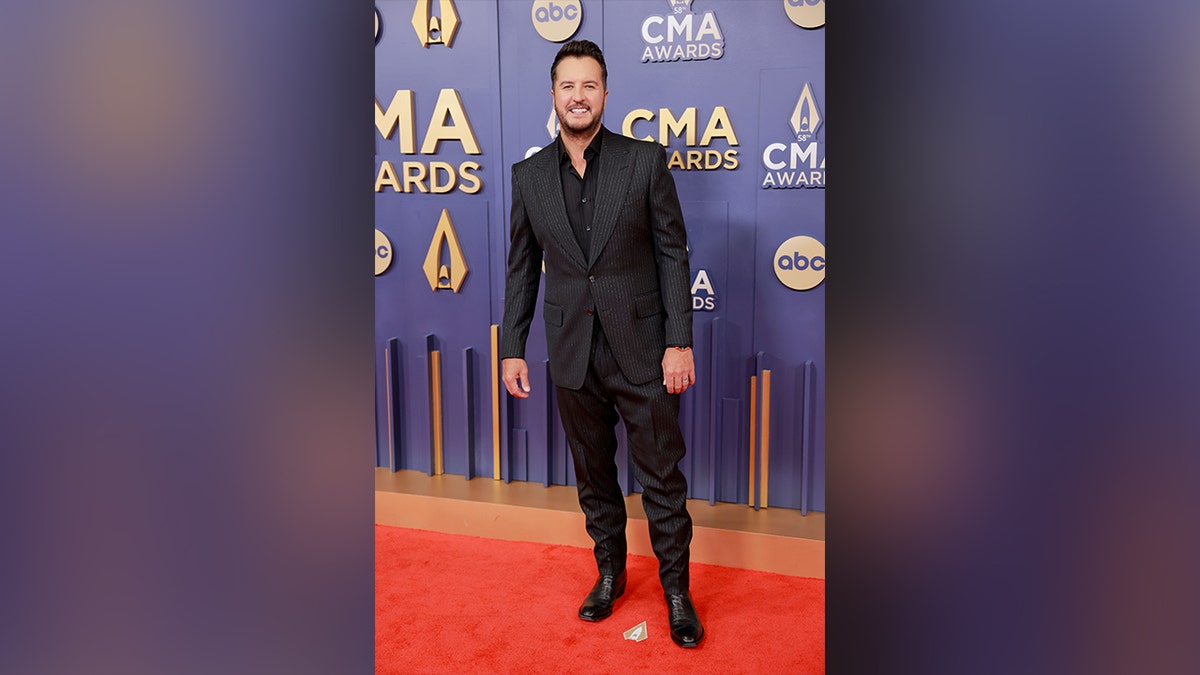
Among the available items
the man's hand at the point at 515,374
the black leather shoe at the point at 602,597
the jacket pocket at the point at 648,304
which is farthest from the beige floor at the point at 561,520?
the jacket pocket at the point at 648,304

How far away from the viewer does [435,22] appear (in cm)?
354

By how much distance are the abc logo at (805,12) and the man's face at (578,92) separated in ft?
2.98

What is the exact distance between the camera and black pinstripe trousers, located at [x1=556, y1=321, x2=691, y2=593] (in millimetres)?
2639

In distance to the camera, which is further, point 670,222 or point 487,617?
point 487,617

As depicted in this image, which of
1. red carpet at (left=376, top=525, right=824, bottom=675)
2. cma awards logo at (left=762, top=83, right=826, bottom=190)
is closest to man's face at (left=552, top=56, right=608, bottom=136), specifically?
cma awards logo at (left=762, top=83, right=826, bottom=190)

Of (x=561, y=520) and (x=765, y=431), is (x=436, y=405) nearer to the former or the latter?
(x=561, y=520)

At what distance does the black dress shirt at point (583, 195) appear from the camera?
8.57ft

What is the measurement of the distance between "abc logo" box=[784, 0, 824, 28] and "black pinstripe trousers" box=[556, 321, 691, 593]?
137cm

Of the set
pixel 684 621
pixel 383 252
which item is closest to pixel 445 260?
pixel 383 252
